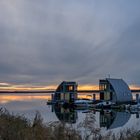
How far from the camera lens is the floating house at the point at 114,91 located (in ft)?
332

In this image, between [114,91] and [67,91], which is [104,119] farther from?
[67,91]

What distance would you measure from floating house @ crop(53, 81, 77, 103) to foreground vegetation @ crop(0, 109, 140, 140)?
92704mm

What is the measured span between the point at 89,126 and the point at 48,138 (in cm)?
182

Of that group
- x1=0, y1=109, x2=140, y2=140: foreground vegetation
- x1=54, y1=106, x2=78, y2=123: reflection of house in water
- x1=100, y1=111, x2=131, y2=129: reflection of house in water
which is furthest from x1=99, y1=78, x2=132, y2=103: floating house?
x1=0, y1=109, x2=140, y2=140: foreground vegetation

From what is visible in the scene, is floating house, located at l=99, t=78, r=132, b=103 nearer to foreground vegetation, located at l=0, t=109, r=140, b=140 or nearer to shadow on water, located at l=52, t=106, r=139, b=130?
shadow on water, located at l=52, t=106, r=139, b=130

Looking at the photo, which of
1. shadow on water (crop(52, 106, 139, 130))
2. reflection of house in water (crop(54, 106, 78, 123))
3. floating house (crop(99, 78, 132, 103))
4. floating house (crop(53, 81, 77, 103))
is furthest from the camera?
floating house (crop(53, 81, 77, 103))

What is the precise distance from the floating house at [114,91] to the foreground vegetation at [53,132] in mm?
85293

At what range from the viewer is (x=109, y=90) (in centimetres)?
10181

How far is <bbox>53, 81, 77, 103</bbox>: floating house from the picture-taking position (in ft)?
359

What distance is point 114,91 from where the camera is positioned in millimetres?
100625

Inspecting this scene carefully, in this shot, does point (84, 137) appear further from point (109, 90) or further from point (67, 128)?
point (109, 90)

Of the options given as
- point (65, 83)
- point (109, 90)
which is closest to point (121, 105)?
point (109, 90)

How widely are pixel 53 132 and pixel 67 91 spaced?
9745 centimetres

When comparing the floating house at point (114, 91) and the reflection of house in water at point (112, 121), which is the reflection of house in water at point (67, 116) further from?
Result: the floating house at point (114, 91)
